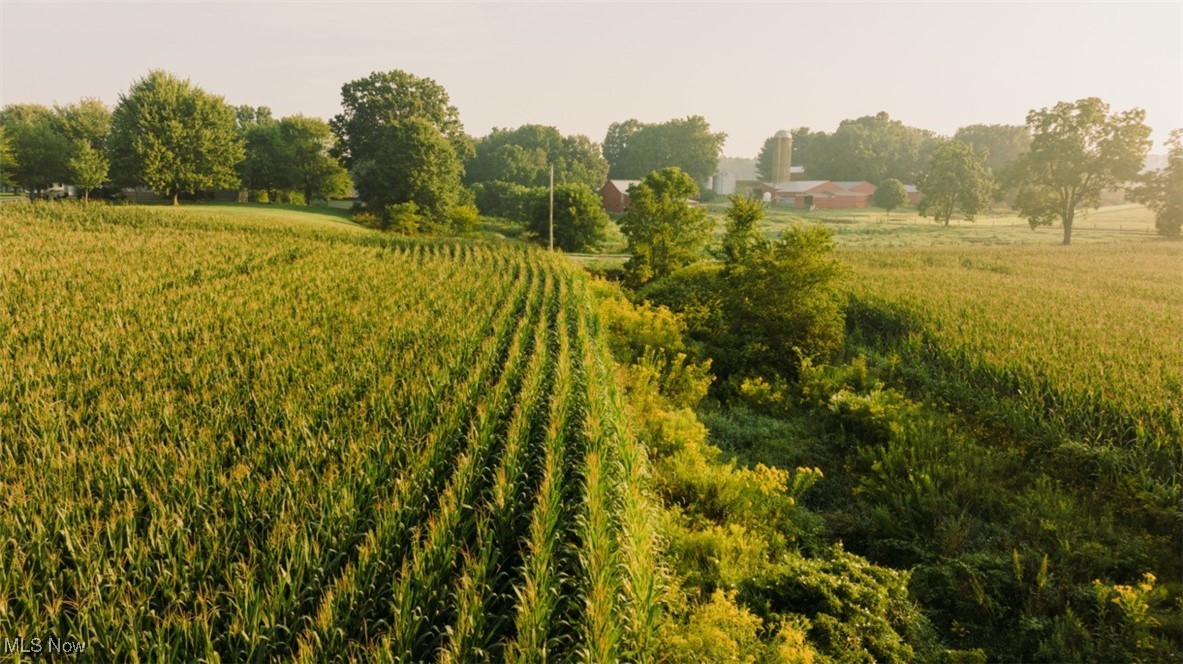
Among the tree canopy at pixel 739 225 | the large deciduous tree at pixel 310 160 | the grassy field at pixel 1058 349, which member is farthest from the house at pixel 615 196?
the tree canopy at pixel 739 225

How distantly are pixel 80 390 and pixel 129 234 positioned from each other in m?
21.2

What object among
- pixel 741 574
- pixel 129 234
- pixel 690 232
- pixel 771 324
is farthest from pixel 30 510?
pixel 690 232

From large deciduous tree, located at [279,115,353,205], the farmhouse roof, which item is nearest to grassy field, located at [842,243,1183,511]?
large deciduous tree, located at [279,115,353,205]

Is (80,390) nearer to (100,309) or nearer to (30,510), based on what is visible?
(30,510)

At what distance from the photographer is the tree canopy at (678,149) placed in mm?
106812

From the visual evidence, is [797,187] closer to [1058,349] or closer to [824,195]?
[824,195]

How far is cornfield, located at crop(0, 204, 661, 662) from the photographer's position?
4.12m

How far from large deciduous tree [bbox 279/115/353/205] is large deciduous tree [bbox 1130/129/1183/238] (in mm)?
79562

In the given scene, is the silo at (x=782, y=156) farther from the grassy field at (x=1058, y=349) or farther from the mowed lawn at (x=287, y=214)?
the grassy field at (x=1058, y=349)

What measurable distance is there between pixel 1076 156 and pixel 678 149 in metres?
65.9

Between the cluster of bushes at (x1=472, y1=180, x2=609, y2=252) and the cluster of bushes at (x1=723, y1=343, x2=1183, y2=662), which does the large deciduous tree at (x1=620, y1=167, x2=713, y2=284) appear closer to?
the cluster of bushes at (x1=472, y1=180, x2=609, y2=252)

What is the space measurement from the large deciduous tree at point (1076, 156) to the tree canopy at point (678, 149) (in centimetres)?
5936

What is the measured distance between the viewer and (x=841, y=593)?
652 cm

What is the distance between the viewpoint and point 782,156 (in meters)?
120
